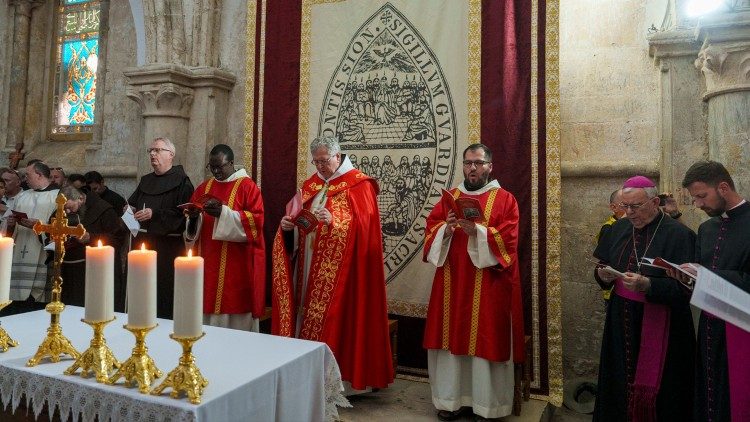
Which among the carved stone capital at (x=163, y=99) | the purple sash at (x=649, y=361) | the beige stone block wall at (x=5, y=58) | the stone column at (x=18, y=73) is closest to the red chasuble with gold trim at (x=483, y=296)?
the purple sash at (x=649, y=361)

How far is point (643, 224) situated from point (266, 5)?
3959mm

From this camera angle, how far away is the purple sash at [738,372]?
8.57ft

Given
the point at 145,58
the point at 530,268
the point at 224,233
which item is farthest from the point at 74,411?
the point at 145,58

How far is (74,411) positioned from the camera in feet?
5.83

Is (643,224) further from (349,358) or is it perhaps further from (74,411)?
(74,411)

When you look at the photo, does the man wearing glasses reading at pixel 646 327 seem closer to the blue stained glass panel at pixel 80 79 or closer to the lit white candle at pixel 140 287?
the lit white candle at pixel 140 287

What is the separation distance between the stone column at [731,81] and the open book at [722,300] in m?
1.61

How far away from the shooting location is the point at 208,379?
1.83 m

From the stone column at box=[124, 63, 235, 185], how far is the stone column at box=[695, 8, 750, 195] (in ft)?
14.1

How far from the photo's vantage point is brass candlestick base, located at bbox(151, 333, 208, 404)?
163 centimetres

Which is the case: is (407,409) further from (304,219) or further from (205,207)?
(205,207)

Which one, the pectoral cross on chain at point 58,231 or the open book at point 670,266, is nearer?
the pectoral cross on chain at point 58,231

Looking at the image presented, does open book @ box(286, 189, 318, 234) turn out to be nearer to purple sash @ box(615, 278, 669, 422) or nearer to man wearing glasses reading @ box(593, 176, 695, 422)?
man wearing glasses reading @ box(593, 176, 695, 422)

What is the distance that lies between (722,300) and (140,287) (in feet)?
6.97
